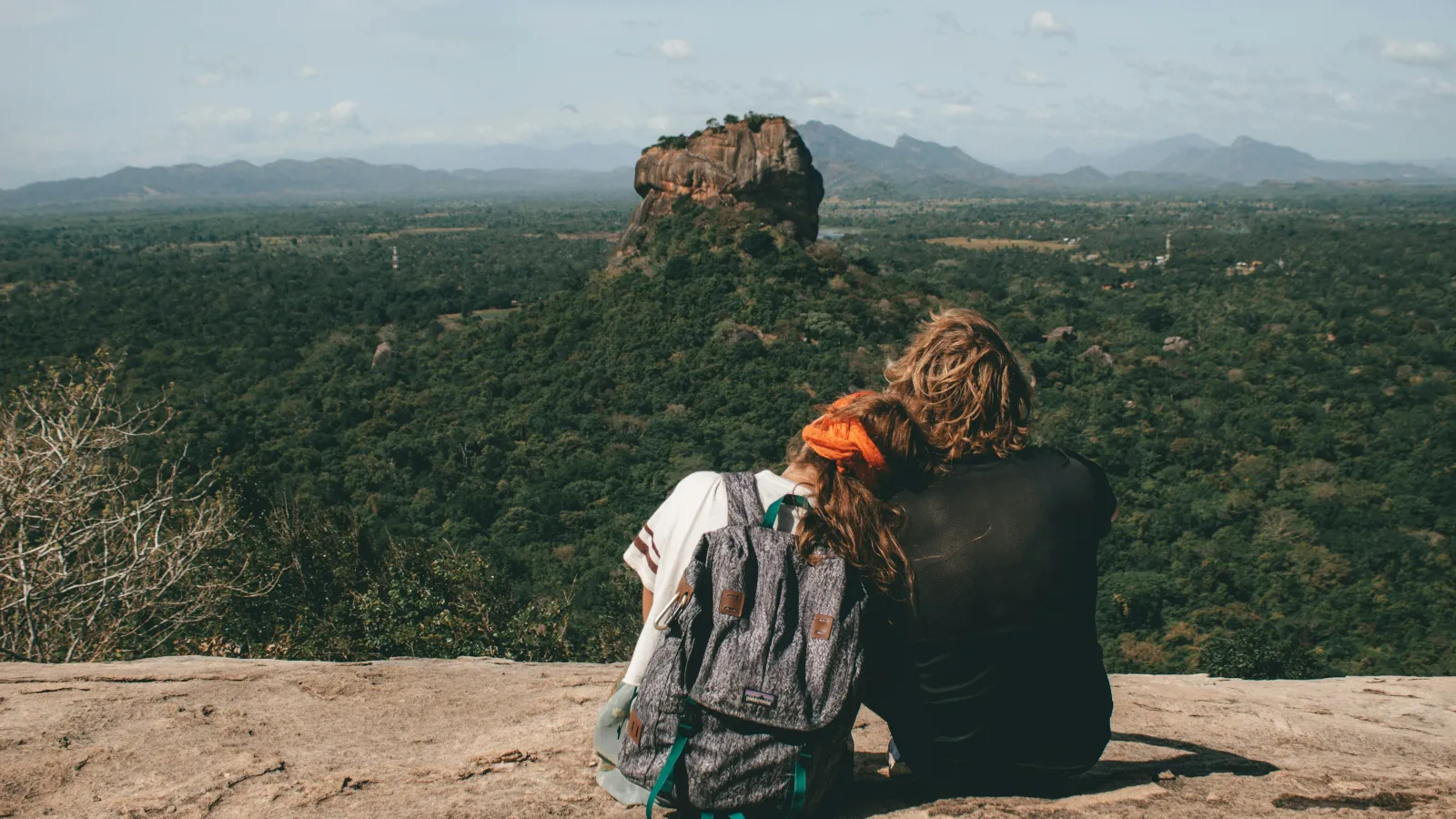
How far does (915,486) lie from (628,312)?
31.3 m

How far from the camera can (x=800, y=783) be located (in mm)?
2871

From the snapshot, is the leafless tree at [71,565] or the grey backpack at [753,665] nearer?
the grey backpack at [753,665]

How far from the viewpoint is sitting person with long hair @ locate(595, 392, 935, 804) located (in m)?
Result: 2.77

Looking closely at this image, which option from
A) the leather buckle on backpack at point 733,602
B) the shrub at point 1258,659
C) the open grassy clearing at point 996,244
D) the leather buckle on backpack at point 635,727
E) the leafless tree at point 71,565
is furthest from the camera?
the open grassy clearing at point 996,244

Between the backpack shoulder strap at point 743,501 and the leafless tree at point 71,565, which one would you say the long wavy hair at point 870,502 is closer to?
the backpack shoulder strap at point 743,501

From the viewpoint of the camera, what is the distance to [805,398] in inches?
1107

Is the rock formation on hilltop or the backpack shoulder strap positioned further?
the rock formation on hilltop

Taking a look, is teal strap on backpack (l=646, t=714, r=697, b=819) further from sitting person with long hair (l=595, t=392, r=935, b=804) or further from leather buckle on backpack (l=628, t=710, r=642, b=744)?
sitting person with long hair (l=595, t=392, r=935, b=804)

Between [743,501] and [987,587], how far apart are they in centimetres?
84

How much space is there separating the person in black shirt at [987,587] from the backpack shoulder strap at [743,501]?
458 mm

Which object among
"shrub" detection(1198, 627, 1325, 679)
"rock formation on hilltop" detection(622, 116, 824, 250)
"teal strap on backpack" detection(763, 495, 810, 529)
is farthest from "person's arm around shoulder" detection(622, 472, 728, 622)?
"rock formation on hilltop" detection(622, 116, 824, 250)

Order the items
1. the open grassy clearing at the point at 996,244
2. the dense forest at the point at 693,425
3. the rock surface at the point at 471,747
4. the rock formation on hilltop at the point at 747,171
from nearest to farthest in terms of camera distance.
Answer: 1. the rock surface at the point at 471,747
2. the dense forest at the point at 693,425
3. the rock formation on hilltop at the point at 747,171
4. the open grassy clearing at the point at 996,244

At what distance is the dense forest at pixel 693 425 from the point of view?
1547 centimetres

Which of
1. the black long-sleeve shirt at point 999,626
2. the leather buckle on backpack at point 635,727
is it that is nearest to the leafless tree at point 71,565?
the leather buckle on backpack at point 635,727
